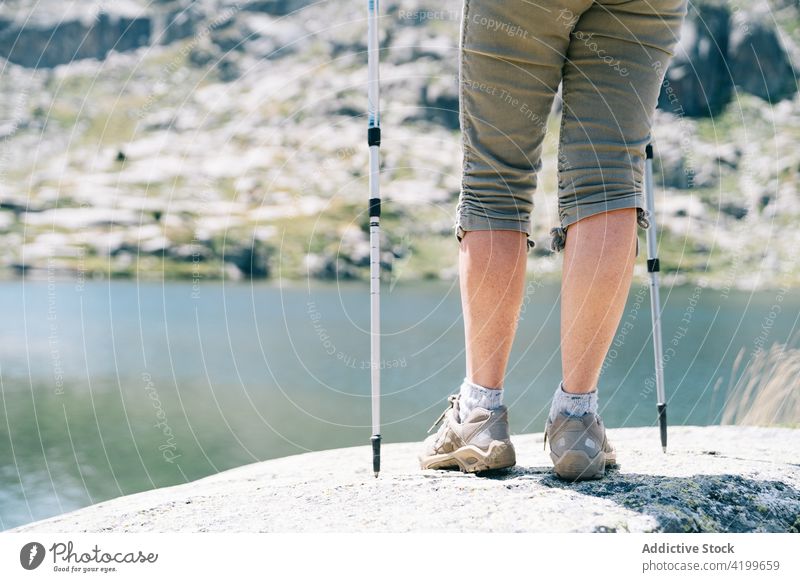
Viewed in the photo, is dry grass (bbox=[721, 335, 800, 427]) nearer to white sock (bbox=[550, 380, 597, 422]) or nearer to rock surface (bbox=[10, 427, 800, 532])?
rock surface (bbox=[10, 427, 800, 532])

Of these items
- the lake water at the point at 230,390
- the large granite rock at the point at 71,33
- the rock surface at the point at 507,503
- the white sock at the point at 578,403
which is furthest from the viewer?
the large granite rock at the point at 71,33

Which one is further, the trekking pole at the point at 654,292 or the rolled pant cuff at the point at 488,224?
the trekking pole at the point at 654,292

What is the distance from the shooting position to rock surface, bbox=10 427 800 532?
2.03m

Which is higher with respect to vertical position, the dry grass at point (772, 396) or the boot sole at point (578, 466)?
the boot sole at point (578, 466)

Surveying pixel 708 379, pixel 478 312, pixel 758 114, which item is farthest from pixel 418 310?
pixel 758 114

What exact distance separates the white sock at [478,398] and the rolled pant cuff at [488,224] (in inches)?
21.3

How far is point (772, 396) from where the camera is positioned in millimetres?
5320

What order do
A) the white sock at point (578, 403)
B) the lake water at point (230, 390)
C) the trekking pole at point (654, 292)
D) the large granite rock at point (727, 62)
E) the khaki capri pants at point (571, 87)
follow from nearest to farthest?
1. the khaki capri pants at point (571, 87)
2. the white sock at point (578, 403)
3. the trekking pole at point (654, 292)
4. the lake water at point (230, 390)
5. the large granite rock at point (727, 62)

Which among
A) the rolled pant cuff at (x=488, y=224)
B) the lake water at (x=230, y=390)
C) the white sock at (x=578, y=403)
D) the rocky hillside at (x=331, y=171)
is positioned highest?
the rocky hillside at (x=331, y=171)

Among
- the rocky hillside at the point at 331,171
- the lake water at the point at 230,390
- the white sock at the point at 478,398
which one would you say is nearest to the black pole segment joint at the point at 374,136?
the white sock at the point at 478,398

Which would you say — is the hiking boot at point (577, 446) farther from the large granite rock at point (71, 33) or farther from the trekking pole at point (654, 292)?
the large granite rock at point (71, 33)

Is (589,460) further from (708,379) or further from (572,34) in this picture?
(708,379)

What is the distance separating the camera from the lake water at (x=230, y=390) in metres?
9.70

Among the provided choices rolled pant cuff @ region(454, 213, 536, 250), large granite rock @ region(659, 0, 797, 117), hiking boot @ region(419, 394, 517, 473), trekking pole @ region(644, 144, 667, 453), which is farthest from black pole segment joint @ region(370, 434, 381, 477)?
large granite rock @ region(659, 0, 797, 117)
